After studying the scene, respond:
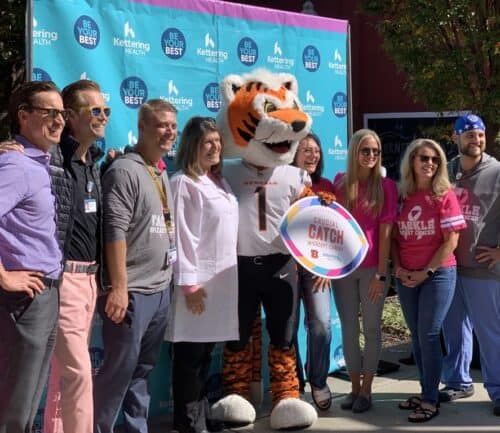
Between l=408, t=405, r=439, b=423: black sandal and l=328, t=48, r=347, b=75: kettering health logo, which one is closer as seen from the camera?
l=408, t=405, r=439, b=423: black sandal

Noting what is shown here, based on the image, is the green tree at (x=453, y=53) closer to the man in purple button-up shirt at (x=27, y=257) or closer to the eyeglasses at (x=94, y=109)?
the eyeglasses at (x=94, y=109)

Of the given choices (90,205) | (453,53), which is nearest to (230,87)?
(90,205)

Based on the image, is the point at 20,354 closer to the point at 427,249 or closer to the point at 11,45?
the point at 427,249

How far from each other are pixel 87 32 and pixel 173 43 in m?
0.69

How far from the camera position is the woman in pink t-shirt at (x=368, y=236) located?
16.3 ft

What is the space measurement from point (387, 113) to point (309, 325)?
8.12 metres

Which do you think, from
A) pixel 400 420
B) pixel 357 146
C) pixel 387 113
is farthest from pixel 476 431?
pixel 387 113

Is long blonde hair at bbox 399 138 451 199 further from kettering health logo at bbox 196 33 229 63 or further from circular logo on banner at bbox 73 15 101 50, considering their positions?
circular logo on banner at bbox 73 15 101 50

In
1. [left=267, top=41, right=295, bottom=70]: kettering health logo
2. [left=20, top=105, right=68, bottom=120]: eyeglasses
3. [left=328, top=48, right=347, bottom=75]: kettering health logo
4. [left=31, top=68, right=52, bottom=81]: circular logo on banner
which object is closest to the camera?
[left=20, top=105, right=68, bottom=120]: eyeglasses

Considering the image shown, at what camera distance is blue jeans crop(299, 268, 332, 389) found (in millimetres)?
5074

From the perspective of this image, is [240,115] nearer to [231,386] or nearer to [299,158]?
[299,158]

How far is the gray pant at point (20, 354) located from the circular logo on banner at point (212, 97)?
7.62 ft

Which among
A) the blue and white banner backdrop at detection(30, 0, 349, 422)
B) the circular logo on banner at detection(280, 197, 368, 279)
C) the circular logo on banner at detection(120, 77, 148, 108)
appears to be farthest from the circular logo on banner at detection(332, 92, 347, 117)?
the circular logo on banner at detection(120, 77, 148, 108)

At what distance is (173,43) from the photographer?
4.98 metres
